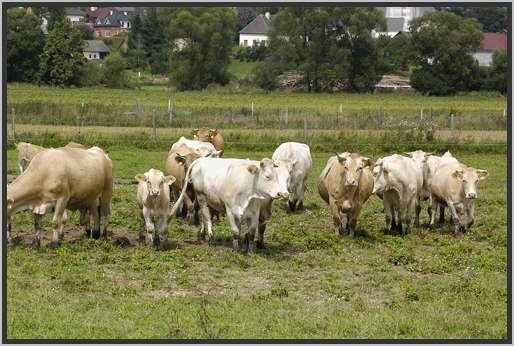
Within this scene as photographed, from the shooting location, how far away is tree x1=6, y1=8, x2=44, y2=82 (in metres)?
34.8

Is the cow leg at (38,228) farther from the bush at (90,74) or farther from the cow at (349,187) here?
the bush at (90,74)

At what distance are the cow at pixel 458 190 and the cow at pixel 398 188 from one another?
0.60 m

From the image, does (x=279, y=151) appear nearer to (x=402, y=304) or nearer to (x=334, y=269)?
(x=334, y=269)

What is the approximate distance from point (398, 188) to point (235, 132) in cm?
1861

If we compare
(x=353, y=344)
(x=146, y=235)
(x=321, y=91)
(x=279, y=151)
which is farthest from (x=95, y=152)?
(x=321, y=91)

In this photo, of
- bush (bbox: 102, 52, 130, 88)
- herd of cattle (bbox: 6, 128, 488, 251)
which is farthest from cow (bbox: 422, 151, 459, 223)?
bush (bbox: 102, 52, 130, 88)

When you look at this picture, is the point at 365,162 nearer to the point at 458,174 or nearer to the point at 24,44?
the point at 458,174

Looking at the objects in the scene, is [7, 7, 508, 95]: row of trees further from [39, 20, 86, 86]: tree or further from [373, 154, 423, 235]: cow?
[373, 154, 423, 235]: cow

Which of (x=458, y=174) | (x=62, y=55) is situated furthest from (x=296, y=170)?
(x=62, y=55)

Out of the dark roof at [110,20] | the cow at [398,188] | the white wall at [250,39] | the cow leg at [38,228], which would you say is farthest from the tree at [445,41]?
the cow leg at [38,228]

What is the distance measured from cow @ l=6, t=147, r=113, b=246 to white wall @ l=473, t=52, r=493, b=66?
36374 millimetres

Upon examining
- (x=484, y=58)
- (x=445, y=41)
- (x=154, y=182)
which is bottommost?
(x=154, y=182)

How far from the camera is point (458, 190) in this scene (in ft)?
54.4

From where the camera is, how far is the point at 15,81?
41531 millimetres
